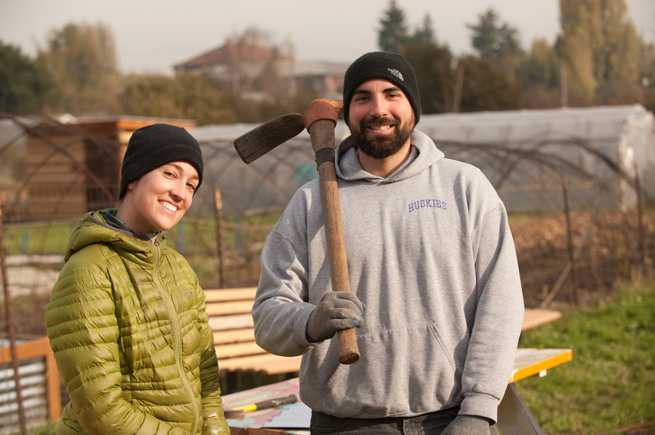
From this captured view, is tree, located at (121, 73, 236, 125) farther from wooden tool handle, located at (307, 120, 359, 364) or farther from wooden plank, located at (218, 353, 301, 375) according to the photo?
wooden tool handle, located at (307, 120, 359, 364)

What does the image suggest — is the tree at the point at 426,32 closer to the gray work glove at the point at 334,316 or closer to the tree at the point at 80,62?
the tree at the point at 80,62

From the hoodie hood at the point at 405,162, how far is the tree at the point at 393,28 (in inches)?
2533

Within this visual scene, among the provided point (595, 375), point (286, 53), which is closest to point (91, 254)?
point (595, 375)

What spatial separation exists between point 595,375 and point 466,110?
1118 inches

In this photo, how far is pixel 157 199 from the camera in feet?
6.76

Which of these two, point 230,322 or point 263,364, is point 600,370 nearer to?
point 263,364

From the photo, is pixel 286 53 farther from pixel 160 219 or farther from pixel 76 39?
pixel 160 219

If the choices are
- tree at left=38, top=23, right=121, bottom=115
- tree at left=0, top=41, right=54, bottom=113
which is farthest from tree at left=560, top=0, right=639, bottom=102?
tree at left=0, top=41, right=54, bottom=113

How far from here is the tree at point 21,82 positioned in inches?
1577

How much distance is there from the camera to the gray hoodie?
6.64ft

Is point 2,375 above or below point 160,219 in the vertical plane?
below

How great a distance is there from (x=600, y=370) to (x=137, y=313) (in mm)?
4653

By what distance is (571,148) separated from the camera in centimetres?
1791

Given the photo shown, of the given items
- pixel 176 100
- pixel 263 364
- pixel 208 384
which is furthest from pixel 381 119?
pixel 176 100
